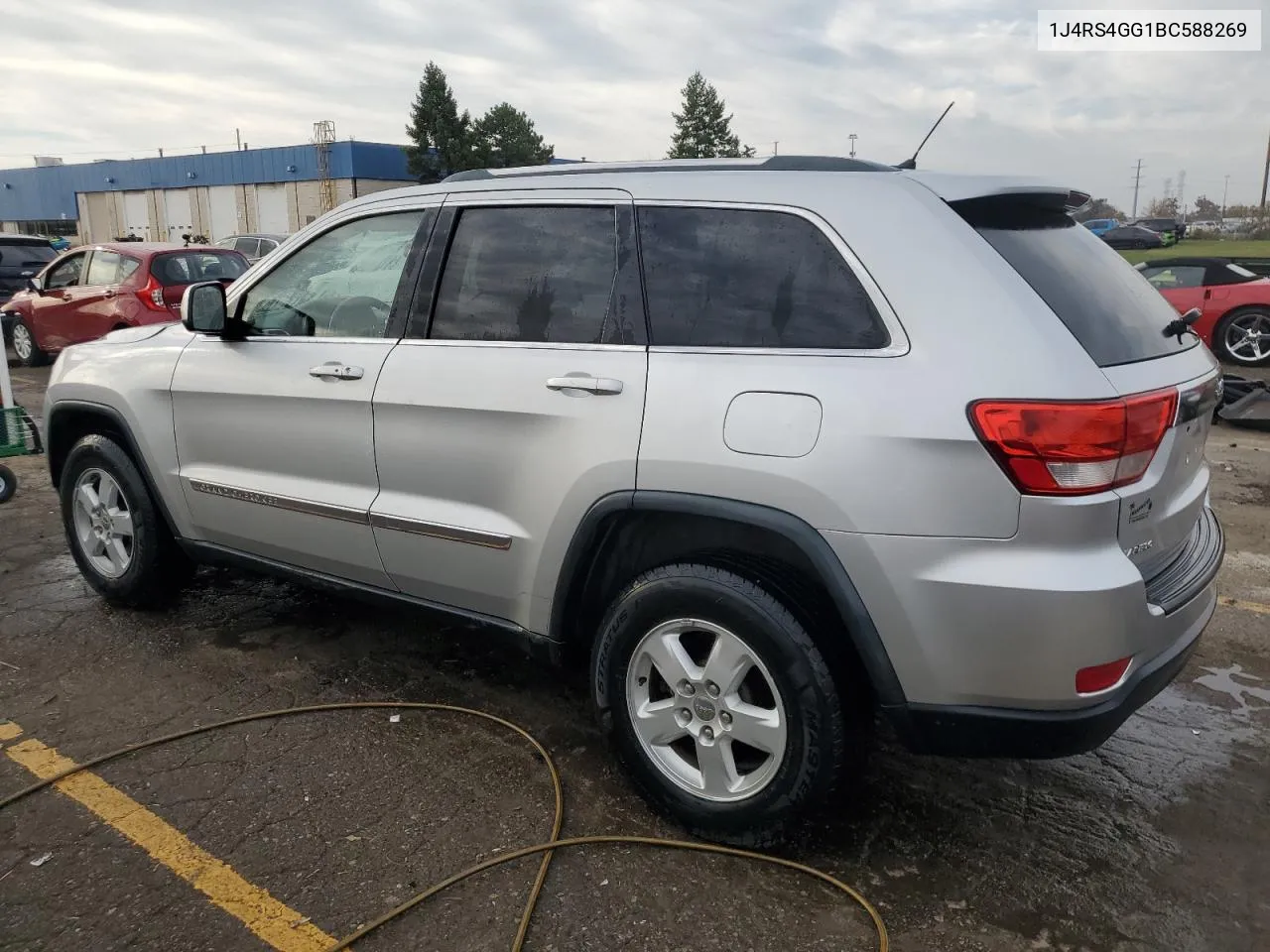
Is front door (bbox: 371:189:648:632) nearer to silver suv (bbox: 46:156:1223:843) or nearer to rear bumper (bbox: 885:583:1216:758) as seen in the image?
silver suv (bbox: 46:156:1223:843)

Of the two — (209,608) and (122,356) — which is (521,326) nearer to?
(122,356)

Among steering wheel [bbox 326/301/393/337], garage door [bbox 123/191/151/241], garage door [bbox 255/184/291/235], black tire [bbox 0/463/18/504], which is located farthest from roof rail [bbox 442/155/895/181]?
garage door [bbox 123/191/151/241]

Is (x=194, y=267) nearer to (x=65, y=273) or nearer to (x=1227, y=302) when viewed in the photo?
(x=65, y=273)

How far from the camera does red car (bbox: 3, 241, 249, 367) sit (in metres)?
10.9

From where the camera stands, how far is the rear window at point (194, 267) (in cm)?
1102

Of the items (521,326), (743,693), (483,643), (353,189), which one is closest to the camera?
(743,693)

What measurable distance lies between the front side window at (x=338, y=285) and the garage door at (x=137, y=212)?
216ft

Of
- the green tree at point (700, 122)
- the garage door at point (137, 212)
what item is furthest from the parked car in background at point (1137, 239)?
the garage door at point (137, 212)

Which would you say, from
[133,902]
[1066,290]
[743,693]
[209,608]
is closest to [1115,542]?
[1066,290]

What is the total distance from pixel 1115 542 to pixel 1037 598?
0.82 ft

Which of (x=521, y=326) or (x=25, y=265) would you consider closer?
(x=521, y=326)

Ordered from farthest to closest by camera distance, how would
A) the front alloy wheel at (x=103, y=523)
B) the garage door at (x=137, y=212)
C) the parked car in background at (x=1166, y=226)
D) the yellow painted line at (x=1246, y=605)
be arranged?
1. the garage door at (x=137, y=212)
2. the parked car in background at (x=1166, y=226)
3. the yellow painted line at (x=1246, y=605)
4. the front alloy wheel at (x=103, y=523)

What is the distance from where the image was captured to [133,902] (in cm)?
255

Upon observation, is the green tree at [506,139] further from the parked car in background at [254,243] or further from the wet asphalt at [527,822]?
the wet asphalt at [527,822]
